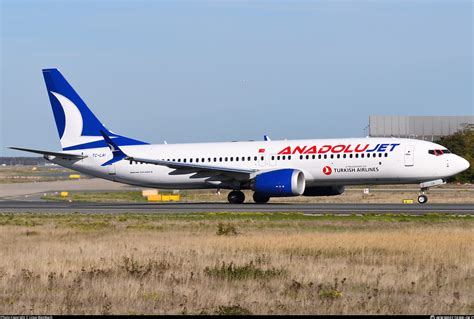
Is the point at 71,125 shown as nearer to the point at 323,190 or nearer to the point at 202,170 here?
the point at 202,170

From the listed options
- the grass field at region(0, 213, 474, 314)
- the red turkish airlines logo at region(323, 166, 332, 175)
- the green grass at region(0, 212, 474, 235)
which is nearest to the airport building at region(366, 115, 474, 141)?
the red turkish airlines logo at region(323, 166, 332, 175)

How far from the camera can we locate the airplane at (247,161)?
49.7m

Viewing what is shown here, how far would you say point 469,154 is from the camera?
307 feet

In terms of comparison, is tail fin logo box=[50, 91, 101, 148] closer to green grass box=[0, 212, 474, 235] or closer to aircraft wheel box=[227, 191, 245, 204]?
aircraft wheel box=[227, 191, 245, 204]

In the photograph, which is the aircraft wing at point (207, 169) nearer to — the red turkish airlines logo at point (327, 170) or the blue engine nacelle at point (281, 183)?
the blue engine nacelle at point (281, 183)

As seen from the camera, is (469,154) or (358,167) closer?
(358,167)

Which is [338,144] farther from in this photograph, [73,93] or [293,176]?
Answer: [73,93]

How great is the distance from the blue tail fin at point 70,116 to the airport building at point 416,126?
7915 cm

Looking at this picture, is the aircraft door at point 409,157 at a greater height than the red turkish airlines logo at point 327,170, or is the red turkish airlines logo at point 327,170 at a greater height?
the aircraft door at point 409,157

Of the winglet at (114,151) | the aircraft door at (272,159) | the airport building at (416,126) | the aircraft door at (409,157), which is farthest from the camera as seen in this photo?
the airport building at (416,126)

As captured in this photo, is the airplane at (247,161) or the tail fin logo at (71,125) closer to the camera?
the airplane at (247,161)

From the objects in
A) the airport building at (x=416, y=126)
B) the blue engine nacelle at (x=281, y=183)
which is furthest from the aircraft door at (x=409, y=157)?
the airport building at (x=416, y=126)

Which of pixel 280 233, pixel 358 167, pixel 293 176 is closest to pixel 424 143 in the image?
pixel 358 167

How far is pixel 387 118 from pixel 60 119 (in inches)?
3257
